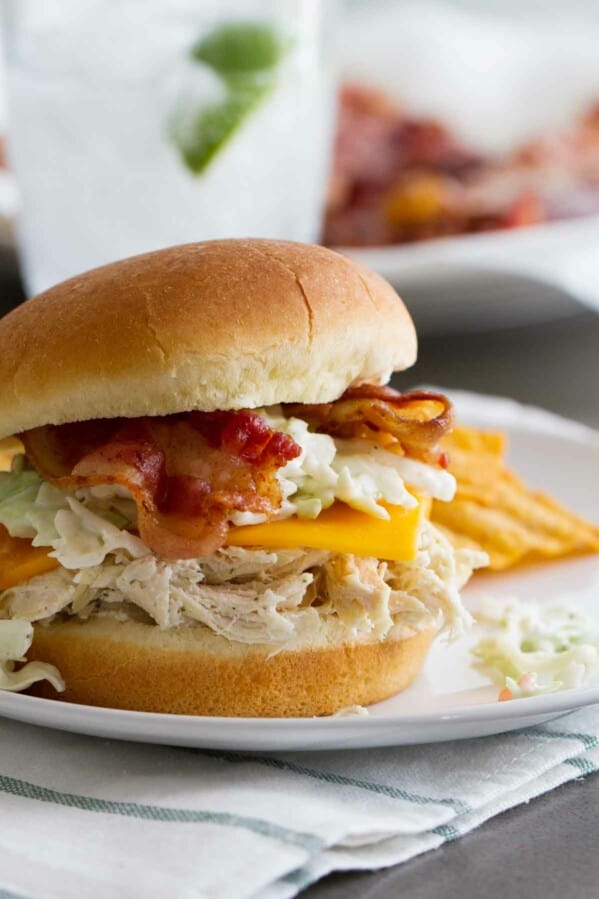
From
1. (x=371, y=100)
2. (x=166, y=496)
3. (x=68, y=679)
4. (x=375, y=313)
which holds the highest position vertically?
(x=375, y=313)

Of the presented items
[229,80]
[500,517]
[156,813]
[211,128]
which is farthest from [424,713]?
[229,80]

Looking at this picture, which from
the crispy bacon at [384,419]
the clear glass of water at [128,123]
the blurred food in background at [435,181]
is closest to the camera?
the crispy bacon at [384,419]

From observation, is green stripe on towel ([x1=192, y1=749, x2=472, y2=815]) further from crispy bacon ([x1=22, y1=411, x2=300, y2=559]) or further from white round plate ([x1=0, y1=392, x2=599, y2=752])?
crispy bacon ([x1=22, y1=411, x2=300, y2=559])

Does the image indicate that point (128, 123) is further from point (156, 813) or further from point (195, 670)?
point (156, 813)

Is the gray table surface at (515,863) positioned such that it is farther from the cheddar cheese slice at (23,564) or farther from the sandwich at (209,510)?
the cheddar cheese slice at (23,564)

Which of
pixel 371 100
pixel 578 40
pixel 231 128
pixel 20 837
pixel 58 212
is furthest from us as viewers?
pixel 578 40

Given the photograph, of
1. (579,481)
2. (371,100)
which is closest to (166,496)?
(579,481)

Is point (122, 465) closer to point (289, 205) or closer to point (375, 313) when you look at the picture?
point (375, 313)

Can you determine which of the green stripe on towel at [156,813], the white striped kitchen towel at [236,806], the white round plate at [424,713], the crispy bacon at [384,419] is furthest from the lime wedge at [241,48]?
the green stripe on towel at [156,813]
